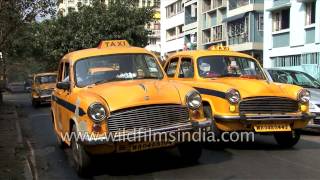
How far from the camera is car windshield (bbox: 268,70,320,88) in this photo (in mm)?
14781

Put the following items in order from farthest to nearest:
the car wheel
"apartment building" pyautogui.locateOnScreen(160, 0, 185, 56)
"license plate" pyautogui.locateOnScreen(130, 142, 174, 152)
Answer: "apartment building" pyautogui.locateOnScreen(160, 0, 185, 56), the car wheel, "license plate" pyautogui.locateOnScreen(130, 142, 174, 152)

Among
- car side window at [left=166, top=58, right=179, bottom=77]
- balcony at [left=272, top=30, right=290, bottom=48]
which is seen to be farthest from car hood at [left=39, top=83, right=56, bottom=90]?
car side window at [left=166, top=58, right=179, bottom=77]

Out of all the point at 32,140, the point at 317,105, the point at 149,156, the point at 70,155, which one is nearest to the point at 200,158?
the point at 149,156

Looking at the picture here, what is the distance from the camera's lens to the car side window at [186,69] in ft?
37.2

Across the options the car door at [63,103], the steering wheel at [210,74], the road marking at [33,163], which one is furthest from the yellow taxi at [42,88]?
the steering wheel at [210,74]

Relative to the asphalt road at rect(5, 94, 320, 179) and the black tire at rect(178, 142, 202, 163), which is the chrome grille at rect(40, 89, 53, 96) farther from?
the black tire at rect(178, 142, 202, 163)

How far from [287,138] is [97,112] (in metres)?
4.51

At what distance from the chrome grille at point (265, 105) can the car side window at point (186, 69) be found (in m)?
1.90

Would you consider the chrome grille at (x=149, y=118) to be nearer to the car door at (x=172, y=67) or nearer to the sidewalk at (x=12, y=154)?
the sidewalk at (x=12, y=154)

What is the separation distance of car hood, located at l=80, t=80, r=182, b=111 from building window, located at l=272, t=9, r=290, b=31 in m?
26.4

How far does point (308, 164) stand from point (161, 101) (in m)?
2.81

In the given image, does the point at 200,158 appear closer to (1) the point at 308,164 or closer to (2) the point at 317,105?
(1) the point at 308,164

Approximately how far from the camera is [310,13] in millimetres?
30344

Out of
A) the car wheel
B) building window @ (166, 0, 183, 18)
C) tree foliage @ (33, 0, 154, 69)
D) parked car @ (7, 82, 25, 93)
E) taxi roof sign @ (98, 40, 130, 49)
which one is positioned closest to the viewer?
the car wheel
